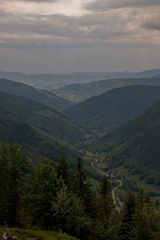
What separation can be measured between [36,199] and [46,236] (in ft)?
55.3

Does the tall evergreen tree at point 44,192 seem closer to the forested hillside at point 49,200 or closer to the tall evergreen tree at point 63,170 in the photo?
the forested hillside at point 49,200

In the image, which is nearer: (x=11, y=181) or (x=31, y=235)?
(x=31, y=235)

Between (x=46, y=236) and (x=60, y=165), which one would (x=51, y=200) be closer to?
(x=60, y=165)

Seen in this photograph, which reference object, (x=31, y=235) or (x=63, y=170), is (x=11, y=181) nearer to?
(x=63, y=170)

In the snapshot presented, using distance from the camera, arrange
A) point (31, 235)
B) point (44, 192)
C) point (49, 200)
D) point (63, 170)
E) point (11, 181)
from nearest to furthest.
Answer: point (31, 235)
point (11, 181)
point (49, 200)
point (44, 192)
point (63, 170)

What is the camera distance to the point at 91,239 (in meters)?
73.8

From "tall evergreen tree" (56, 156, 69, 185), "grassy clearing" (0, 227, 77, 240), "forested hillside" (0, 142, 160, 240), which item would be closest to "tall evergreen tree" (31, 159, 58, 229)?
"forested hillside" (0, 142, 160, 240)

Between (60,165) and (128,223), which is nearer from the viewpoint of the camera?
(60,165)

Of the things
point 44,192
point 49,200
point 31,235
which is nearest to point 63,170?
point 44,192

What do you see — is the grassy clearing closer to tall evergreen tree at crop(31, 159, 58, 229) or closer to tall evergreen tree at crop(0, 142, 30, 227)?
tall evergreen tree at crop(31, 159, 58, 229)

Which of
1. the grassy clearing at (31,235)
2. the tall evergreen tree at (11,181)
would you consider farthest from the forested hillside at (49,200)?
the grassy clearing at (31,235)

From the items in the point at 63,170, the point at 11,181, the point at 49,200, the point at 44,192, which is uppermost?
the point at 63,170

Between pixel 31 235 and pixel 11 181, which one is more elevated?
pixel 11 181

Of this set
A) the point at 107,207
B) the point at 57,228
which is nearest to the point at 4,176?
the point at 57,228
